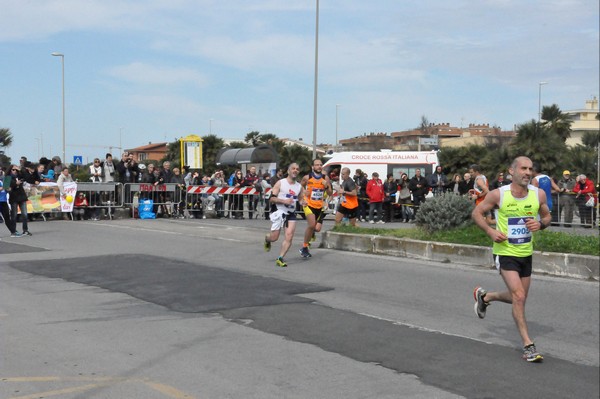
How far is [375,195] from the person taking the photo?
83.6ft

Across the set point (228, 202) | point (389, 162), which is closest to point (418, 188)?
point (389, 162)

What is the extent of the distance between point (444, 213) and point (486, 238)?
139 centimetres

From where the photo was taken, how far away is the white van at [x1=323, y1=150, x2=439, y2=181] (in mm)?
32250

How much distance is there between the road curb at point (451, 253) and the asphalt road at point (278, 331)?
39 centimetres

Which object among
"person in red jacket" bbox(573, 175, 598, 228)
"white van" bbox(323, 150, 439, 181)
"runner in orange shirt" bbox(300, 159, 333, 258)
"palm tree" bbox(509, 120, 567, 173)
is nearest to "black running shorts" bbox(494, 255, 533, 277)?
"runner in orange shirt" bbox(300, 159, 333, 258)

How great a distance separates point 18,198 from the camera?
736 inches

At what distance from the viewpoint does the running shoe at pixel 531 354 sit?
22.7ft

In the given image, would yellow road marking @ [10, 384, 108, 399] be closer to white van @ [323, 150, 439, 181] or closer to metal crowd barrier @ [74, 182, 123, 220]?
metal crowd barrier @ [74, 182, 123, 220]

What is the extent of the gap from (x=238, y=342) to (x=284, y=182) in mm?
6528

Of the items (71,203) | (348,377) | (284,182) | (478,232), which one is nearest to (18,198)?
(71,203)

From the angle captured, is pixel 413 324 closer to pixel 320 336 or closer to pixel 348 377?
pixel 320 336

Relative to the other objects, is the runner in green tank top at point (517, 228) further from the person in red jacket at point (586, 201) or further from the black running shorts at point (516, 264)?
the person in red jacket at point (586, 201)

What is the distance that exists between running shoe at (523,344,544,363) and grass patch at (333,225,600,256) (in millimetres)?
5293

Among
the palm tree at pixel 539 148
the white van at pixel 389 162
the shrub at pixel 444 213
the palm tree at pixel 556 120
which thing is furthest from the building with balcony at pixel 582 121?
the shrub at pixel 444 213
